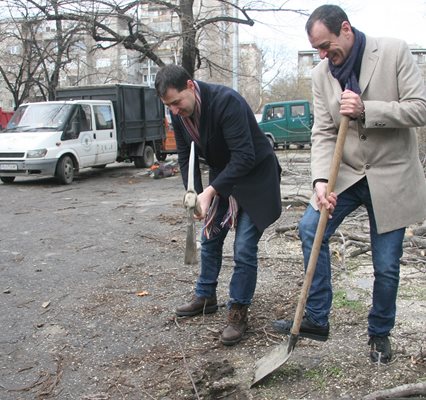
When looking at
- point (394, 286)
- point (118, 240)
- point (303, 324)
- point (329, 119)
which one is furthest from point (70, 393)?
point (118, 240)

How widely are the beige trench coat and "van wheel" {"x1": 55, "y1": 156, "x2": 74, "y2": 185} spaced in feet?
31.8

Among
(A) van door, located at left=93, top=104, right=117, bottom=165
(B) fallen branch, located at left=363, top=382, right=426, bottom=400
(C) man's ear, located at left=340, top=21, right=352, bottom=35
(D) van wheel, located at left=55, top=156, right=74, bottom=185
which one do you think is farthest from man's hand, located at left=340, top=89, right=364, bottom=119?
(A) van door, located at left=93, top=104, right=117, bottom=165

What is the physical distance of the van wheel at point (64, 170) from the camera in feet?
38.3

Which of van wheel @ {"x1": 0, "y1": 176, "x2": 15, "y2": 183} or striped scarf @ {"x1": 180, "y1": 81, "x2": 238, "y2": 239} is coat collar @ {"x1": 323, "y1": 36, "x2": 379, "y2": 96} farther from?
van wheel @ {"x1": 0, "y1": 176, "x2": 15, "y2": 183}

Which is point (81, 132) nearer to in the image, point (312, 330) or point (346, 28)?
point (312, 330)

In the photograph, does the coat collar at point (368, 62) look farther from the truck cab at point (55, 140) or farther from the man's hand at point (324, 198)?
the truck cab at point (55, 140)

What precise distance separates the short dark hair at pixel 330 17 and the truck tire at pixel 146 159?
Answer: 1313 centimetres

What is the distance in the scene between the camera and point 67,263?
5.33 metres

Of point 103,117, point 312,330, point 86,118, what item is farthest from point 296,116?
point 312,330

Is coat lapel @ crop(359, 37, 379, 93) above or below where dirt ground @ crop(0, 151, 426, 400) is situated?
above

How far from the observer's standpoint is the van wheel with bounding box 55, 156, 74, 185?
11664 millimetres

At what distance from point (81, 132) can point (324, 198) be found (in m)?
10.6

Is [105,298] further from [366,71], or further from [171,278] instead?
[366,71]

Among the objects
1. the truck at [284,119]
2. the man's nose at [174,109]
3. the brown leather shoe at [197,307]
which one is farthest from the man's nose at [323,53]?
the truck at [284,119]
